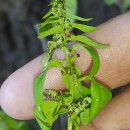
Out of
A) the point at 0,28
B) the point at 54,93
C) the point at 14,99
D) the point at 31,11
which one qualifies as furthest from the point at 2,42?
the point at 54,93

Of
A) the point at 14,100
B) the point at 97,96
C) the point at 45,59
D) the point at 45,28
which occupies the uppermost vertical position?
the point at 45,28

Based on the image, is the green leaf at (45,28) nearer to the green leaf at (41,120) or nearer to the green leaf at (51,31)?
the green leaf at (51,31)

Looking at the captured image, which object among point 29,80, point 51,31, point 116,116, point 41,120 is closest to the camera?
point 51,31

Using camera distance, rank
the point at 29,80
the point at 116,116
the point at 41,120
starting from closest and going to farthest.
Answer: the point at 41,120 < the point at 29,80 < the point at 116,116

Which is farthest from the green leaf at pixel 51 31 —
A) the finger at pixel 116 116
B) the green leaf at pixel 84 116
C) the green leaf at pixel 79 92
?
the finger at pixel 116 116

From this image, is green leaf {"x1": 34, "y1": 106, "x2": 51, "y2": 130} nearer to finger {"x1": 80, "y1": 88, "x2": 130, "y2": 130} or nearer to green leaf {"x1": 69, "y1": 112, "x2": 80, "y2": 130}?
green leaf {"x1": 69, "y1": 112, "x2": 80, "y2": 130}

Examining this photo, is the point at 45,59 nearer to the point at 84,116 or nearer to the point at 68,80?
the point at 68,80

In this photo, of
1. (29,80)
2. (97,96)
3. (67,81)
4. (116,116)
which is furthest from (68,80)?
(116,116)
